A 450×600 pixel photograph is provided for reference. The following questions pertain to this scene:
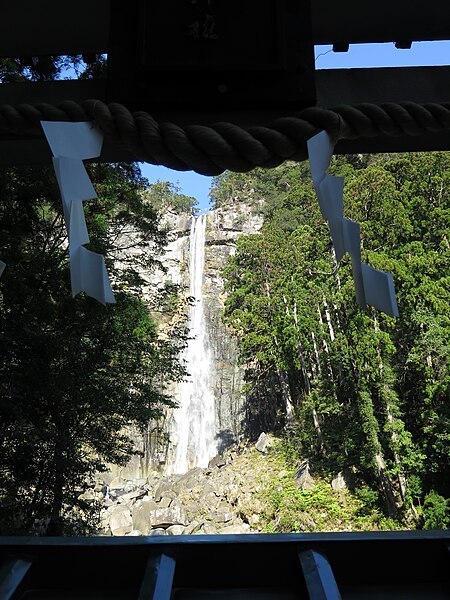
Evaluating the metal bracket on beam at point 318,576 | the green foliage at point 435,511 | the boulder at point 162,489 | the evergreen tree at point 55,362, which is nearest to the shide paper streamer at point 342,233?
the metal bracket on beam at point 318,576

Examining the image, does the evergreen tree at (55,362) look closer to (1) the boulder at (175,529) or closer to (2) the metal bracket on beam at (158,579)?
(1) the boulder at (175,529)

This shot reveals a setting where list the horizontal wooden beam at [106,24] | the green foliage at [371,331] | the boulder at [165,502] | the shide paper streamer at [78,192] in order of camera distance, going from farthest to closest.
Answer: the boulder at [165,502] < the green foliage at [371,331] < the horizontal wooden beam at [106,24] < the shide paper streamer at [78,192]

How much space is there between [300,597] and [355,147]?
534 mm

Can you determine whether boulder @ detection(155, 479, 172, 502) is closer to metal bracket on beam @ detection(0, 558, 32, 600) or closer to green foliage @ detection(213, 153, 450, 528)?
green foliage @ detection(213, 153, 450, 528)

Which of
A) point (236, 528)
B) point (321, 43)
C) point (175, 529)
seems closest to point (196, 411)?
point (175, 529)

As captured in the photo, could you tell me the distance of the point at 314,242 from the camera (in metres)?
8.62

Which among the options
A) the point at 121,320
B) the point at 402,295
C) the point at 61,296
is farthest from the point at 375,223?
the point at 61,296

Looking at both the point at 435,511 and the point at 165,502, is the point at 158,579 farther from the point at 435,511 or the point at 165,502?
the point at 165,502

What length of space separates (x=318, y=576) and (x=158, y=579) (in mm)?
155

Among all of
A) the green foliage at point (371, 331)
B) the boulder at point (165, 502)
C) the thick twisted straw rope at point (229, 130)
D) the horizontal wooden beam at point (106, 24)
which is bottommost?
the boulder at point (165, 502)

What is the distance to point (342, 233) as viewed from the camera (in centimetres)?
45

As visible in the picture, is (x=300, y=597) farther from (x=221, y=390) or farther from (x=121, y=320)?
(x=221, y=390)

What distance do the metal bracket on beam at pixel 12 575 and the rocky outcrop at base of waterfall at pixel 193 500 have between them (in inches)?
283

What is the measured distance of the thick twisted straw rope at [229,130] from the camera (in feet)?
1.46
